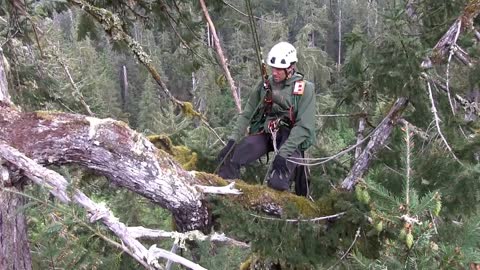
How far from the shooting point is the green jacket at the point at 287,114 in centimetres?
427

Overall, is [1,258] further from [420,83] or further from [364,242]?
[420,83]

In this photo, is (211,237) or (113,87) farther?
(113,87)

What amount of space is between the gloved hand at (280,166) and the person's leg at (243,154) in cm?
36

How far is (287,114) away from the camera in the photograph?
14.6 feet

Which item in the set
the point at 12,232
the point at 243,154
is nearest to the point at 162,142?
the point at 243,154

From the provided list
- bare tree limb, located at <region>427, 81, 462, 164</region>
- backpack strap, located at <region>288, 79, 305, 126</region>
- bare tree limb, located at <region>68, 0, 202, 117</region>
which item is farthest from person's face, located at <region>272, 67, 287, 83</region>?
bare tree limb, located at <region>427, 81, 462, 164</region>

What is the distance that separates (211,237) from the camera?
9.28ft

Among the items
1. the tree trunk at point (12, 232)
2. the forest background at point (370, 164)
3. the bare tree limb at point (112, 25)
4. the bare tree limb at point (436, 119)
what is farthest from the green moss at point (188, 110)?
the bare tree limb at point (436, 119)

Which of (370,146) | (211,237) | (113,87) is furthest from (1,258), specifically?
(113,87)

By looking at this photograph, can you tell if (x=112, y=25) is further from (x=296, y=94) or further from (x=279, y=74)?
(x=296, y=94)

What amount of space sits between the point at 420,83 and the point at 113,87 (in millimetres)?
42520

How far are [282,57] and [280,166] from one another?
93 centimetres

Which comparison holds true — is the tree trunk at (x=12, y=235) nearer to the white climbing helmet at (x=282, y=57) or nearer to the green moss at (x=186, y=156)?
the green moss at (x=186, y=156)

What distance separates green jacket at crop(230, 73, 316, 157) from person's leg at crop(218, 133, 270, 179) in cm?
10
